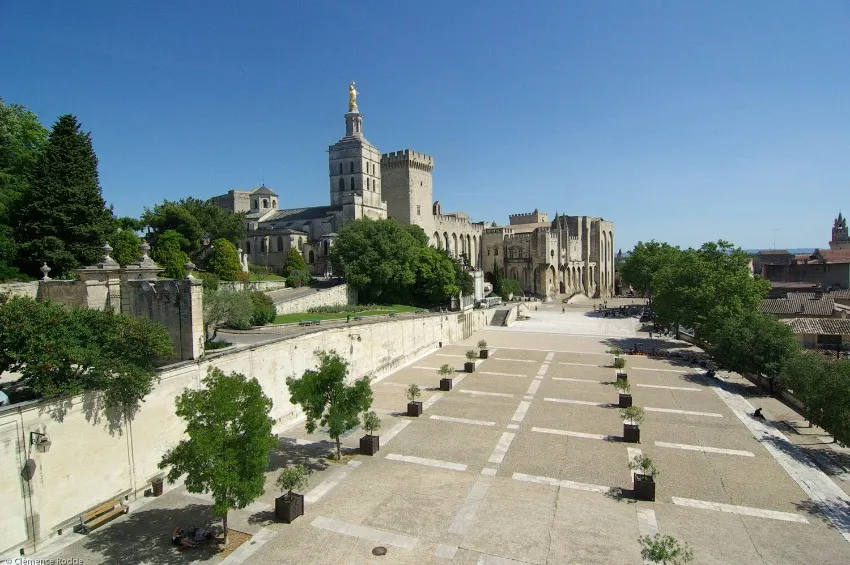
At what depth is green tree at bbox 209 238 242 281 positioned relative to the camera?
119 ft

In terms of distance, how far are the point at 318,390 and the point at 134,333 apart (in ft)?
16.0

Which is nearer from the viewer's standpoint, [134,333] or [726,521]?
[726,521]

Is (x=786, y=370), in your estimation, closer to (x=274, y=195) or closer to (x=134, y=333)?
(x=134, y=333)

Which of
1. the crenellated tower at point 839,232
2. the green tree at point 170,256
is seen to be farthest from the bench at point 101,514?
the crenellated tower at point 839,232

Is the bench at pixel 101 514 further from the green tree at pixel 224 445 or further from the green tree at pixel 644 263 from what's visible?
the green tree at pixel 644 263

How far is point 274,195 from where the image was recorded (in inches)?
2672

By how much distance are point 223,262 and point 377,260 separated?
470 inches

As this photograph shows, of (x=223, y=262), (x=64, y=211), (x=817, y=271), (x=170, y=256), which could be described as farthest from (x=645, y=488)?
(x=817, y=271)

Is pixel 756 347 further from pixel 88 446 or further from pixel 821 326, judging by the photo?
pixel 88 446

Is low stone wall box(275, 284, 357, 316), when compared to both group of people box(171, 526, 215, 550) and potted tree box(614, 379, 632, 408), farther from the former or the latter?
group of people box(171, 526, 215, 550)

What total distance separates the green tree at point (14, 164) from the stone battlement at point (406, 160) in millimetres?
37680

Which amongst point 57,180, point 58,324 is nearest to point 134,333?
point 58,324

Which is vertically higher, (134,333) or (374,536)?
(134,333)

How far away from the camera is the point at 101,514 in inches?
433
